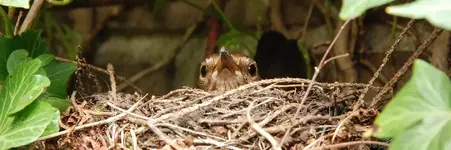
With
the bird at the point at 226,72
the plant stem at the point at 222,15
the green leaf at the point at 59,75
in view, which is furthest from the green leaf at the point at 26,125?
the plant stem at the point at 222,15

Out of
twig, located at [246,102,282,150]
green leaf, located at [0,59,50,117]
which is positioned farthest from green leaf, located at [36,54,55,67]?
twig, located at [246,102,282,150]

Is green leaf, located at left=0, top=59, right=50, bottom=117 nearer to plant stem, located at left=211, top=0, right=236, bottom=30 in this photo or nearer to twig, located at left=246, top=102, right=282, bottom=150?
twig, located at left=246, top=102, right=282, bottom=150

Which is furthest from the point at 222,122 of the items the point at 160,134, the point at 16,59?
the point at 16,59

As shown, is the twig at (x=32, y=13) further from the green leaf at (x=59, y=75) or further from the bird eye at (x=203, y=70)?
the bird eye at (x=203, y=70)

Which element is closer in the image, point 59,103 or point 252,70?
point 59,103

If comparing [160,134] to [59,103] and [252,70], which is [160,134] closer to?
[59,103]

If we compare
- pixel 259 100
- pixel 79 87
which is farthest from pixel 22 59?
pixel 259 100

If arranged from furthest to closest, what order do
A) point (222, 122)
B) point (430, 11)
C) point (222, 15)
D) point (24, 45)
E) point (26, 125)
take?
point (222, 15), point (24, 45), point (222, 122), point (26, 125), point (430, 11)
